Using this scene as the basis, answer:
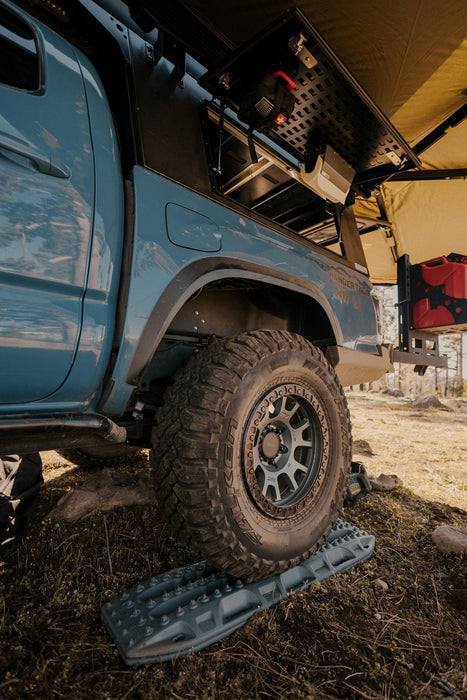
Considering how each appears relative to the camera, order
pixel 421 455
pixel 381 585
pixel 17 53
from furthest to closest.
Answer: pixel 421 455 < pixel 381 585 < pixel 17 53

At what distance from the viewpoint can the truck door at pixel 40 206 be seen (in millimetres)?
1021

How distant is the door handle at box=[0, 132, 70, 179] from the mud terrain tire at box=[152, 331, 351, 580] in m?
0.88

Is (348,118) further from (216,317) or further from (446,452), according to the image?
(446,452)

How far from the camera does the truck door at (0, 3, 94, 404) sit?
1021 mm

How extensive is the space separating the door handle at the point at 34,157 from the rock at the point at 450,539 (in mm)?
2493

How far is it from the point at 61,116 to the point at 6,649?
181cm

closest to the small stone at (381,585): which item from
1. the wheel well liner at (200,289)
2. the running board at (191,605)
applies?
the running board at (191,605)

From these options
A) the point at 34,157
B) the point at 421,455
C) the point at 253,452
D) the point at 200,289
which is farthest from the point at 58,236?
the point at 421,455

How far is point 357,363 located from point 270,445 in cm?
107

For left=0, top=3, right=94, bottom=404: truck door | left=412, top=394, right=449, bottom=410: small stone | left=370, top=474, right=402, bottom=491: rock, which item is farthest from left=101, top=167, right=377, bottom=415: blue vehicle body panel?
left=412, top=394, right=449, bottom=410: small stone

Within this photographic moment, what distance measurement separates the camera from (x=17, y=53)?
117cm

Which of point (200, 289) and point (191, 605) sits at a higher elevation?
point (200, 289)

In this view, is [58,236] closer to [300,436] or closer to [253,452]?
[253,452]

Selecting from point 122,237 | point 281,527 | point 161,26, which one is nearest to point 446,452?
point 281,527
